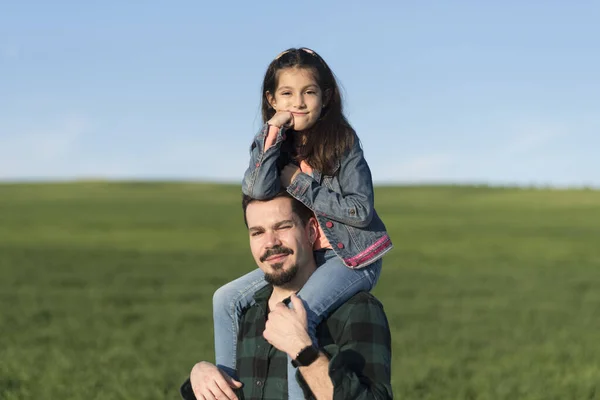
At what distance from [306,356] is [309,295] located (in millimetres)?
368

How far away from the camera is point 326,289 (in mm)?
4785

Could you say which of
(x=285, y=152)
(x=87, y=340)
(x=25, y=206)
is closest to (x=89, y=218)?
(x=25, y=206)

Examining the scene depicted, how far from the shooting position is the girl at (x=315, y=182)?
4781 millimetres

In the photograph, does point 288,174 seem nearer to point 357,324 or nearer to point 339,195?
point 339,195

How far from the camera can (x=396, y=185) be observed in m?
100

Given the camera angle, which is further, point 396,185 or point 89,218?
point 396,185

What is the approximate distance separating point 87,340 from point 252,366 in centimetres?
1357

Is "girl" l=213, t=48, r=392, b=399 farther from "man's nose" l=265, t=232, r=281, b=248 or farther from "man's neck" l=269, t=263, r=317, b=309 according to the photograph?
"man's nose" l=265, t=232, r=281, b=248

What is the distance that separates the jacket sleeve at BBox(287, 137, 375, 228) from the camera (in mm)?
4801

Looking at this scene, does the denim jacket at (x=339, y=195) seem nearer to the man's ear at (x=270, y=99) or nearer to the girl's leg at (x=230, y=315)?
the man's ear at (x=270, y=99)

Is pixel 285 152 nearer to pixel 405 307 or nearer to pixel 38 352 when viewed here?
pixel 38 352

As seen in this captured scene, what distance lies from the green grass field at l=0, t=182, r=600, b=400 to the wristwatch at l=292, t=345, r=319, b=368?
8185mm

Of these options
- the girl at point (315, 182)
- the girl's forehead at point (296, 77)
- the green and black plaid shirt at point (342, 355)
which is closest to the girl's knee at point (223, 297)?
the girl at point (315, 182)

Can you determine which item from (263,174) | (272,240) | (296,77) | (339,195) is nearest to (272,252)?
(272,240)
